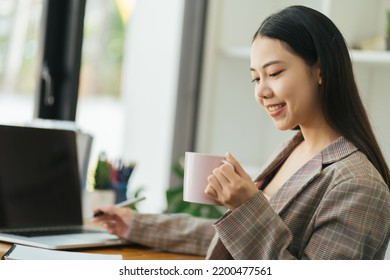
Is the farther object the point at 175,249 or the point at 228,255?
the point at 175,249

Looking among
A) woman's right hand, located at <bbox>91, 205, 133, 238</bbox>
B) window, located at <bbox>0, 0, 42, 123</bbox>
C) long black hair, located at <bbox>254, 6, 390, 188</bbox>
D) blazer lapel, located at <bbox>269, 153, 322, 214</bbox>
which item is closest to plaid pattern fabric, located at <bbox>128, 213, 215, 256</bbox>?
woman's right hand, located at <bbox>91, 205, 133, 238</bbox>

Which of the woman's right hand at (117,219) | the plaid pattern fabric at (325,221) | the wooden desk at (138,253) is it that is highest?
the plaid pattern fabric at (325,221)

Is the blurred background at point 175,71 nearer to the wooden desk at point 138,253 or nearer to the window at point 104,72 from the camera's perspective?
the window at point 104,72

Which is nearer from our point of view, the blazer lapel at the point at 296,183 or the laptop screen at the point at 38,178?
the blazer lapel at the point at 296,183

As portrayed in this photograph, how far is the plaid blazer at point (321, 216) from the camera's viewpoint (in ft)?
3.56

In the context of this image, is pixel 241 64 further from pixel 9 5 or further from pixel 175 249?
pixel 175 249

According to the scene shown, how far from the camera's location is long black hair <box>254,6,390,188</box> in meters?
1.16

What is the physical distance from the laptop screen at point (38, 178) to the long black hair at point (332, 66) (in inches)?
24.0

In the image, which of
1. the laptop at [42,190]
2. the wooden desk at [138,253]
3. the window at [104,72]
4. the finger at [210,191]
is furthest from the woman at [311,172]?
the window at [104,72]

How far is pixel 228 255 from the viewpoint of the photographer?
1.29m

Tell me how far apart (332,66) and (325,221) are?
251 mm

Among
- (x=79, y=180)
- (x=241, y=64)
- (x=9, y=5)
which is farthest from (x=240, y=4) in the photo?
(x=79, y=180)

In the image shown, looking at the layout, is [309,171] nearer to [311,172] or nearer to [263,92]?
[311,172]
